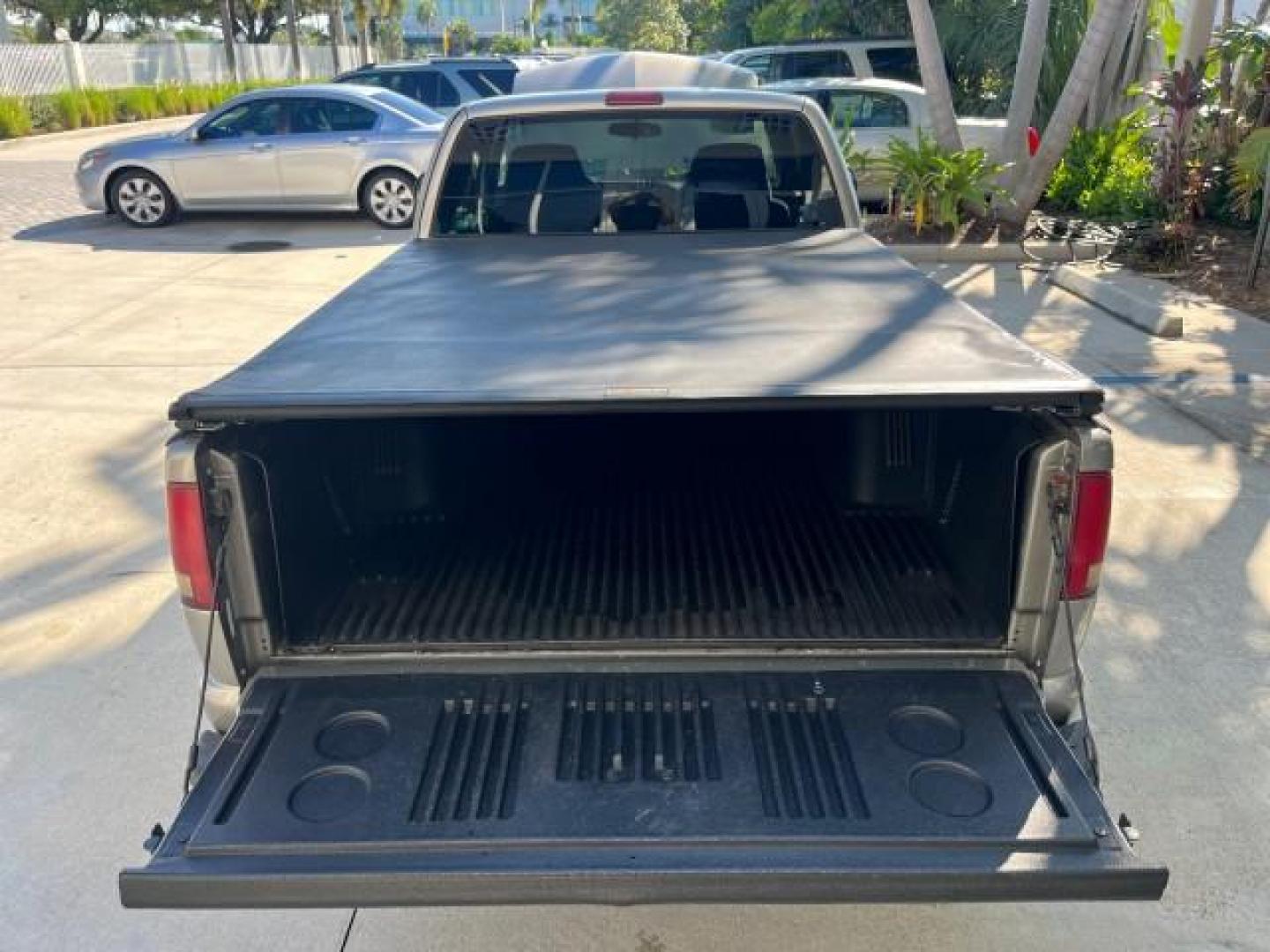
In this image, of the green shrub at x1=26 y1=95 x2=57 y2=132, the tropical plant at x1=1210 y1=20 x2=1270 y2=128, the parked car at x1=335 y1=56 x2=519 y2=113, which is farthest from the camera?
the green shrub at x1=26 y1=95 x2=57 y2=132

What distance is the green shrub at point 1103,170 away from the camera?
40.9ft

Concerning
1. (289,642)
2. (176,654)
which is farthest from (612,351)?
(176,654)

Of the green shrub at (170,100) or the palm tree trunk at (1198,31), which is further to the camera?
the green shrub at (170,100)

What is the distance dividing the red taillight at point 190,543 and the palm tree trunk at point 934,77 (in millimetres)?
10479

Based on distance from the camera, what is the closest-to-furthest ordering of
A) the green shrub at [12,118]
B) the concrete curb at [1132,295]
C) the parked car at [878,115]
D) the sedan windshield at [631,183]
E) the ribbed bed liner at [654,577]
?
the ribbed bed liner at [654,577]
the sedan windshield at [631,183]
the concrete curb at [1132,295]
the parked car at [878,115]
the green shrub at [12,118]

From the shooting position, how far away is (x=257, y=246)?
12328 millimetres

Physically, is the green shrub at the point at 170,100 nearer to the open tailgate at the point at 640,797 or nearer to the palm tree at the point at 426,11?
the open tailgate at the point at 640,797

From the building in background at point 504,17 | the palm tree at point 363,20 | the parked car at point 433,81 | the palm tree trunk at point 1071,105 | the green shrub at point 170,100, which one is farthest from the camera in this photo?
the building in background at point 504,17

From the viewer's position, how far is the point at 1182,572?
4.50 meters

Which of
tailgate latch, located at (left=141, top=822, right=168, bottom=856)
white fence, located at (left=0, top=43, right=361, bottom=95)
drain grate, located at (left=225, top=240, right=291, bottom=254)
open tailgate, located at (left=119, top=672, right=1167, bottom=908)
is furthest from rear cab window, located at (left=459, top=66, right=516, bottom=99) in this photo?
white fence, located at (left=0, top=43, right=361, bottom=95)

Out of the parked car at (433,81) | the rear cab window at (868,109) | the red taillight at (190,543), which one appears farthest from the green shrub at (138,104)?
the red taillight at (190,543)

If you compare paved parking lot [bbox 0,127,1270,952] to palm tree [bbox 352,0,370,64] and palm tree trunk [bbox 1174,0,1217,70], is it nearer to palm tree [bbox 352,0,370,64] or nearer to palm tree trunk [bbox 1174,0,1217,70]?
palm tree trunk [bbox 1174,0,1217,70]

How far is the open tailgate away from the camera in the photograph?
79.3 inches

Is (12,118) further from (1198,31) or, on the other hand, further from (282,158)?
A: (1198,31)
